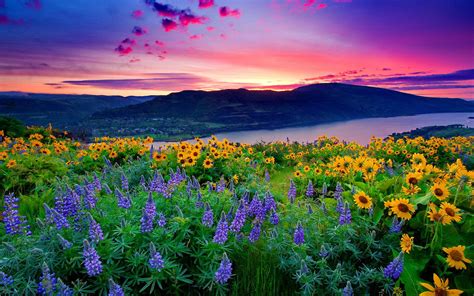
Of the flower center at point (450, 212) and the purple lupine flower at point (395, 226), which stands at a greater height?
the flower center at point (450, 212)

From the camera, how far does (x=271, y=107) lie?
5497 cm

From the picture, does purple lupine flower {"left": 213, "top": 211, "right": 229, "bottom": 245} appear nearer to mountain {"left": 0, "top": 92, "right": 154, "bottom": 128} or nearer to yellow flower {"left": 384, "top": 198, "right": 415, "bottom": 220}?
yellow flower {"left": 384, "top": 198, "right": 415, "bottom": 220}

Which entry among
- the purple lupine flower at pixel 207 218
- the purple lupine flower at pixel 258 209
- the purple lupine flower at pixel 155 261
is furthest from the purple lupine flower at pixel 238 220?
the purple lupine flower at pixel 155 261

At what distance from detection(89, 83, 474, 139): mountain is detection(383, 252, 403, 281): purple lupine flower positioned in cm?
4357

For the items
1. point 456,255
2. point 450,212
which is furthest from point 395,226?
point 456,255

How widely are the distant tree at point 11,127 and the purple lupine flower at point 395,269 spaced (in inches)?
591

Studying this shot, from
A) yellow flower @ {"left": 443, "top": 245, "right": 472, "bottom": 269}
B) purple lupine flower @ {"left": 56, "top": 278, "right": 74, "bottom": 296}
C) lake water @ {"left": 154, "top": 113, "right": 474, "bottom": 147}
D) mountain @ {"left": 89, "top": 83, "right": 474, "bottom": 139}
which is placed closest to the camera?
purple lupine flower @ {"left": 56, "top": 278, "right": 74, "bottom": 296}

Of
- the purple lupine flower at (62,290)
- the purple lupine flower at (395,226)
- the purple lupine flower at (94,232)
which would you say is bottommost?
the purple lupine flower at (395,226)

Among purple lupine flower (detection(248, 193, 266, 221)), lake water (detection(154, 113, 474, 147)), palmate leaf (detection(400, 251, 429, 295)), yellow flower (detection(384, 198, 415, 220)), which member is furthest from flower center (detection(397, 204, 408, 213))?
lake water (detection(154, 113, 474, 147))

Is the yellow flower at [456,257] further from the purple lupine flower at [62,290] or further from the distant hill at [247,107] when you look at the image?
Result: the distant hill at [247,107]

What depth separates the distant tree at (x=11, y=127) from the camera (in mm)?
13219

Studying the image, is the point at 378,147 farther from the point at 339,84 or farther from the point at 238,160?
the point at 339,84

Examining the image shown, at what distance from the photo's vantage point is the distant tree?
43.4ft

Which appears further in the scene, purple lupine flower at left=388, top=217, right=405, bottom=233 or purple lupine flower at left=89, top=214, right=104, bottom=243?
purple lupine flower at left=388, top=217, right=405, bottom=233
